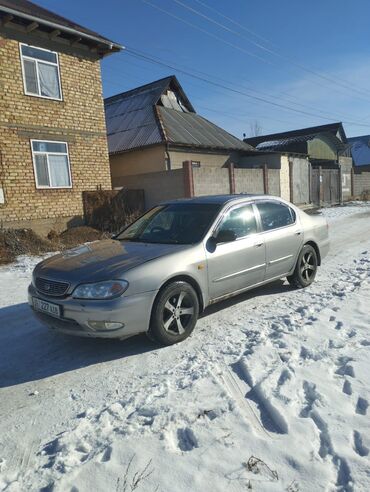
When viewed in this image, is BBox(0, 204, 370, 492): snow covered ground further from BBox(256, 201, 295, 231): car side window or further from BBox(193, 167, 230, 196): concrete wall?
BBox(193, 167, 230, 196): concrete wall

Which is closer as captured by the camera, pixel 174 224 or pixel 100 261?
pixel 100 261

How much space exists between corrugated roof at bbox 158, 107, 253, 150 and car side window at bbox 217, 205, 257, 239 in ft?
47.1

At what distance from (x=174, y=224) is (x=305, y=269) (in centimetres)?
233

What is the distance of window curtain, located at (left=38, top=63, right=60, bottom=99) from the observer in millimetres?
12797

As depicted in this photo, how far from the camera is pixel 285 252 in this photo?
5.75 meters

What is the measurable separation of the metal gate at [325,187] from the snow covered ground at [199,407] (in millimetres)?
20352

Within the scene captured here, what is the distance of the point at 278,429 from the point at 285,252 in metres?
3.36

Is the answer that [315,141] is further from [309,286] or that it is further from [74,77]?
[309,286]

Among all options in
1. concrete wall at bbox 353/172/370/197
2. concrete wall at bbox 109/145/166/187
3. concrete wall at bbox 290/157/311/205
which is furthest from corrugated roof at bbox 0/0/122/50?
concrete wall at bbox 353/172/370/197

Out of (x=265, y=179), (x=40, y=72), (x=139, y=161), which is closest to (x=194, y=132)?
(x=139, y=161)

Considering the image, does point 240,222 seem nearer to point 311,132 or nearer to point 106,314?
point 106,314

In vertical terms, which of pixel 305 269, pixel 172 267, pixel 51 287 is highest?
pixel 172 267

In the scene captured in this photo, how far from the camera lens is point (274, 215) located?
5805 mm

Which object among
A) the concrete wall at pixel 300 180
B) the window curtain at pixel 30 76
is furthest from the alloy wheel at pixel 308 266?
the concrete wall at pixel 300 180
